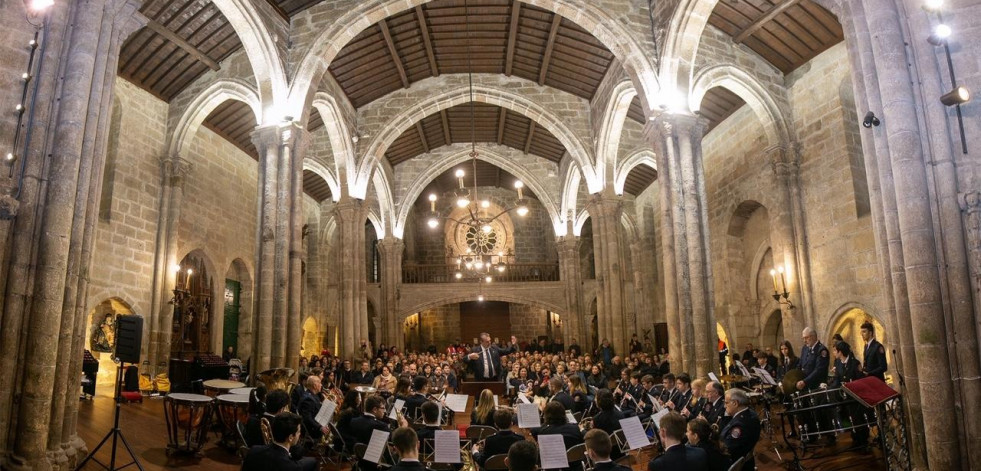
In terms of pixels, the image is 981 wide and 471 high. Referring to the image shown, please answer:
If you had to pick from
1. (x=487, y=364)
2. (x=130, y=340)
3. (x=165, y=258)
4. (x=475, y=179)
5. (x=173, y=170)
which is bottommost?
(x=487, y=364)

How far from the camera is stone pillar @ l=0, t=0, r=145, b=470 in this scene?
488 cm

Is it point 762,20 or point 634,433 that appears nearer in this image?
point 634,433

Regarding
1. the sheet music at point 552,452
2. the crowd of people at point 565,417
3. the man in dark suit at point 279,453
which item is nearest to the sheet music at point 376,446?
the crowd of people at point 565,417

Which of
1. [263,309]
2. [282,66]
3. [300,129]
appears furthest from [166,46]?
[263,309]

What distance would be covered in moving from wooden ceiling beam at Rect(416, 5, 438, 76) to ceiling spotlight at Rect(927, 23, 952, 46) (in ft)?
31.5

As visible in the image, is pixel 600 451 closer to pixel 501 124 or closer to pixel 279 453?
pixel 279 453

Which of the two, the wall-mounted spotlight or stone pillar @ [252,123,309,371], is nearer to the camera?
the wall-mounted spotlight

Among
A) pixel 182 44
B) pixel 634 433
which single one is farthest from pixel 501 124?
pixel 634 433

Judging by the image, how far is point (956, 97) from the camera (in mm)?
4898

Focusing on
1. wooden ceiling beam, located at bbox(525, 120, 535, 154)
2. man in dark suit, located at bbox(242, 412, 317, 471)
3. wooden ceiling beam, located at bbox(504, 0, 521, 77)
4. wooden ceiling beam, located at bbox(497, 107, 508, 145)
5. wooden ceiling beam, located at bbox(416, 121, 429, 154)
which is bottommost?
man in dark suit, located at bbox(242, 412, 317, 471)

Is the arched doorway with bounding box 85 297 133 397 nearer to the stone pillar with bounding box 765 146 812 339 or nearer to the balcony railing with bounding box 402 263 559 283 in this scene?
the balcony railing with bounding box 402 263 559 283

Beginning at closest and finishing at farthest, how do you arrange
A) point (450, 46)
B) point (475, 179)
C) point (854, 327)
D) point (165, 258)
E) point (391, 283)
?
point (475, 179) < point (854, 327) < point (165, 258) < point (450, 46) < point (391, 283)

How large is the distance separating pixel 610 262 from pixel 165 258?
10.6m

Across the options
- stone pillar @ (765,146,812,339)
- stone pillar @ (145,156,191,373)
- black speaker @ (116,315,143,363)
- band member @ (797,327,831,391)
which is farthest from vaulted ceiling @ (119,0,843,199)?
black speaker @ (116,315,143,363)
